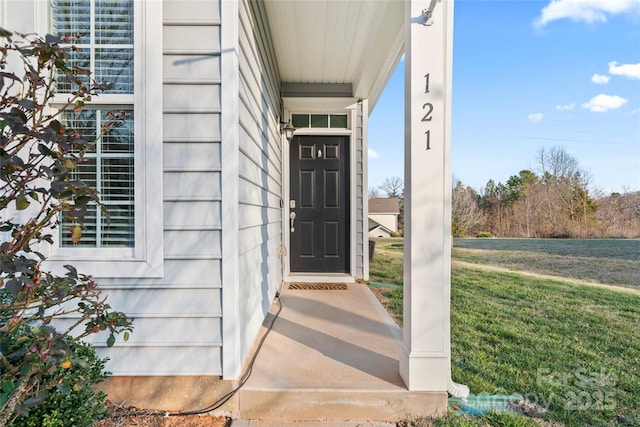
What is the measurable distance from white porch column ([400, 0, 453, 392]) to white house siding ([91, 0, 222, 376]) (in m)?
1.06

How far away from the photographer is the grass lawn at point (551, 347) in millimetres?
1753

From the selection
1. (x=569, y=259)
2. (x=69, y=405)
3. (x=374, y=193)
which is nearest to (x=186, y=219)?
(x=69, y=405)

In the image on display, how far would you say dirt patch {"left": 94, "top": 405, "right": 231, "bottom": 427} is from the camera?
5.10ft

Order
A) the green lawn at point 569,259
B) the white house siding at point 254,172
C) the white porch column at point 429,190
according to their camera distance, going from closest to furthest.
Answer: the white porch column at point 429,190 → the white house siding at point 254,172 → the green lawn at point 569,259

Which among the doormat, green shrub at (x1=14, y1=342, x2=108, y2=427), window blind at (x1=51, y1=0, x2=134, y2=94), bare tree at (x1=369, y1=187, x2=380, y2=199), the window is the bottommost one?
the doormat

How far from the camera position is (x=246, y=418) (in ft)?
5.33

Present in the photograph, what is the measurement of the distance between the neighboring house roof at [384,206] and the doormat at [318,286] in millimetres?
18443

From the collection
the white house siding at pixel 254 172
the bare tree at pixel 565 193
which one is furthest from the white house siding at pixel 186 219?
the bare tree at pixel 565 193

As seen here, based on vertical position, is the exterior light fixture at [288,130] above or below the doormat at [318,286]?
above

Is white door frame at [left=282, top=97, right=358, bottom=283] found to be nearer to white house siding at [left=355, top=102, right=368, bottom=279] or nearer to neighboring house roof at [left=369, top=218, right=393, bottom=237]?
white house siding at [left=355, top=102, right=368, bottom=279]

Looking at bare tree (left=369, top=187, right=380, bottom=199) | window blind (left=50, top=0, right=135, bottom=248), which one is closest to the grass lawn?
window blind (left=50, top=0, right=135, bottom=248)

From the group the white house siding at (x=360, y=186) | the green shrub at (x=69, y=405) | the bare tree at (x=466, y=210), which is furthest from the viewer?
the bare tree at (x=466, y=210)

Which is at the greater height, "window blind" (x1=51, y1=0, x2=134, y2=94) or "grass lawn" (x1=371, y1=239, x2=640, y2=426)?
"window blind" (x1=51, y1=0, x2=134, y2=94)

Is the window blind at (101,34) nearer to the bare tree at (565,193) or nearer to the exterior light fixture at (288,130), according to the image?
the exterior light fixture at (288,130)
